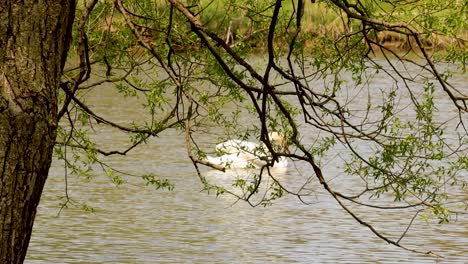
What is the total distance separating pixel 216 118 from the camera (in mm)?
5074

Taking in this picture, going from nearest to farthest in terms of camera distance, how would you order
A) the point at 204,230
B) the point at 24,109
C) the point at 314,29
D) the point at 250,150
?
the point at 24,109
the point at 250,150
the point at 314,29
the point at 204,230

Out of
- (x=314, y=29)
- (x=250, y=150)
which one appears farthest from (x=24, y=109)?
(x=314, y=29)

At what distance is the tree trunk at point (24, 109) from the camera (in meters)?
2.84

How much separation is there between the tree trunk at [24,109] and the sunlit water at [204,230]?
6473mm

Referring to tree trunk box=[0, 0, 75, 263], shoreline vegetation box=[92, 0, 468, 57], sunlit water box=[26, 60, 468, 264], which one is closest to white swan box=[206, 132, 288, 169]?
shoreline vegetation box=[92, 0, 468, 57]

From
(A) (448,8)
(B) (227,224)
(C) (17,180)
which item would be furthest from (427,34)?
(B) (227,224)

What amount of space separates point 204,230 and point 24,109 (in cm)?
812

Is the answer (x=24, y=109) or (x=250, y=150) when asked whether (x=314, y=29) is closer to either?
(x=250, y=150)

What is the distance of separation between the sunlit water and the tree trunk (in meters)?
6.47

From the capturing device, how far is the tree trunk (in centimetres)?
284

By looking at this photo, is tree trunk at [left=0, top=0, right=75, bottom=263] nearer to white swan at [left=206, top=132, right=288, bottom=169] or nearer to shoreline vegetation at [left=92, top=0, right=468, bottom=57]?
white swan at [left=206, top=132, right=288, bottom=169]

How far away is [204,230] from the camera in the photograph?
1091 centimetres

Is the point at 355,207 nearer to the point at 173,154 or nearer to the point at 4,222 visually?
the point at 173,154

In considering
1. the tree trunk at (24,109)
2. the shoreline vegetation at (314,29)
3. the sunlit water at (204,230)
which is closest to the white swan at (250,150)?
the shoreline vegetation at (314,29)
